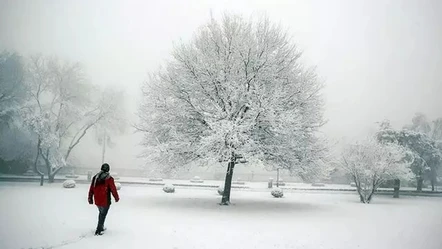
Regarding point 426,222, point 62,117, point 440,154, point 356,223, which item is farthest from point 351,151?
point 62,117

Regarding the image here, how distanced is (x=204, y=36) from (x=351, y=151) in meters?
15.9

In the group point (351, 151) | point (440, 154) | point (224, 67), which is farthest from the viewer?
point (440, 154)

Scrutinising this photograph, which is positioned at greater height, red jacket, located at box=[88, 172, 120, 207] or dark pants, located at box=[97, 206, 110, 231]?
red jacket, located at box=[88, 172, 120, 207]

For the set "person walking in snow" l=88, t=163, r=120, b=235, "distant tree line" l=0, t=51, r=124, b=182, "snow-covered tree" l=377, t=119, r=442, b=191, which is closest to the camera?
"person walking in snow" l=88, t=163, r=120, b=235

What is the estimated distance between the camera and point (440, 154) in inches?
1439

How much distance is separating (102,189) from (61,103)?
94.3 ft

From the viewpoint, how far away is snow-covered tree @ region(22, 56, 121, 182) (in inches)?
1241

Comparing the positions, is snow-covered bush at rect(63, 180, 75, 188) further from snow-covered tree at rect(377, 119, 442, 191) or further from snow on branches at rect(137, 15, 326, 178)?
snow-covered tree at rect(377, 119, 442, 191)

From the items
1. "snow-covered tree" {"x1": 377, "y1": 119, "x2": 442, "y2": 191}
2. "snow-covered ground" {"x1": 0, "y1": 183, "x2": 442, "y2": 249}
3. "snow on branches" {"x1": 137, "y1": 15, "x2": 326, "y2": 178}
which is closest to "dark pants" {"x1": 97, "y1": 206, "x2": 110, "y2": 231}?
"snow-covered ground" {"x1": 0, "y1": 183, "x2": 442, "y2": 249}

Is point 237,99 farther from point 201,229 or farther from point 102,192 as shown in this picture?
point 102,192

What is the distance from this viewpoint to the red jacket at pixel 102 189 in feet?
30.4

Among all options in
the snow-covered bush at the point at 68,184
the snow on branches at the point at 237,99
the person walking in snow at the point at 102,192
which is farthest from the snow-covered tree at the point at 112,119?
the person walking in snow at the point at 102,192

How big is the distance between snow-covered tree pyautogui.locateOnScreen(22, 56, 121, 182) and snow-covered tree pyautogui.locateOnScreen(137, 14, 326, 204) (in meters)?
17.6

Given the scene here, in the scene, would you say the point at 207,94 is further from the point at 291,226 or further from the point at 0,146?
the point at 0,146
